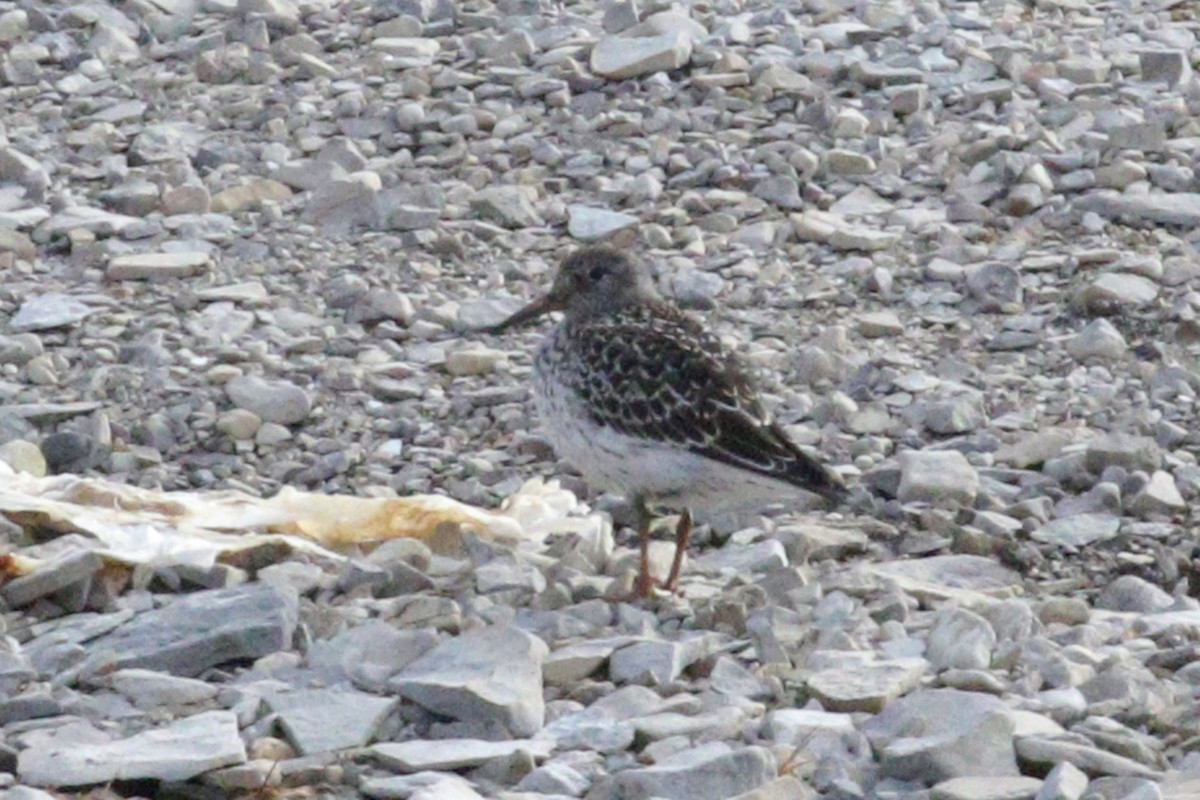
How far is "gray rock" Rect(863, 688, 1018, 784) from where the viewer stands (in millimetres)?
5582

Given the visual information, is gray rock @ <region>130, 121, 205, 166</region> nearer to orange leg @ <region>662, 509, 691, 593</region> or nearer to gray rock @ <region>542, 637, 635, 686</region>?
orange leg @ <region>662, 509, 691, 593</region>

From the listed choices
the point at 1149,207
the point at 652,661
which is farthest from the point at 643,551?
the point at 1149,207

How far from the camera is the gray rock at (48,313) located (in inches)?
381

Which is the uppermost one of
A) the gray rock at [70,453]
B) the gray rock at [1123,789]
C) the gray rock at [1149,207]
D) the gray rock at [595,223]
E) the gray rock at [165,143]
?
the gray rock at [1123,789]

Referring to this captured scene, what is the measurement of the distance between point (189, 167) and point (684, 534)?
4436 mm

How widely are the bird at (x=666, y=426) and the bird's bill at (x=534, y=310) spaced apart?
0.45 meters

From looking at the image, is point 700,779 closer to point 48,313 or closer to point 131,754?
point 131,754

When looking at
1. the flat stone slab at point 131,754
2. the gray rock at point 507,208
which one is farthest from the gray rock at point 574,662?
the gray rock at point 507,208

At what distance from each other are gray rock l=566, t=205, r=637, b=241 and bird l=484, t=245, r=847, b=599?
2.49 metres

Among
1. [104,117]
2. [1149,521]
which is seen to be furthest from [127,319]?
[1149,521]

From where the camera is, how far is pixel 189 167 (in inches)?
435

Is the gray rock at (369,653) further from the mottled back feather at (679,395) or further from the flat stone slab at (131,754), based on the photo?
the mottled back feather at (679,395)

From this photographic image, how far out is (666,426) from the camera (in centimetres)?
740

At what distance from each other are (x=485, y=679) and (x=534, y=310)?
9.10 ft
